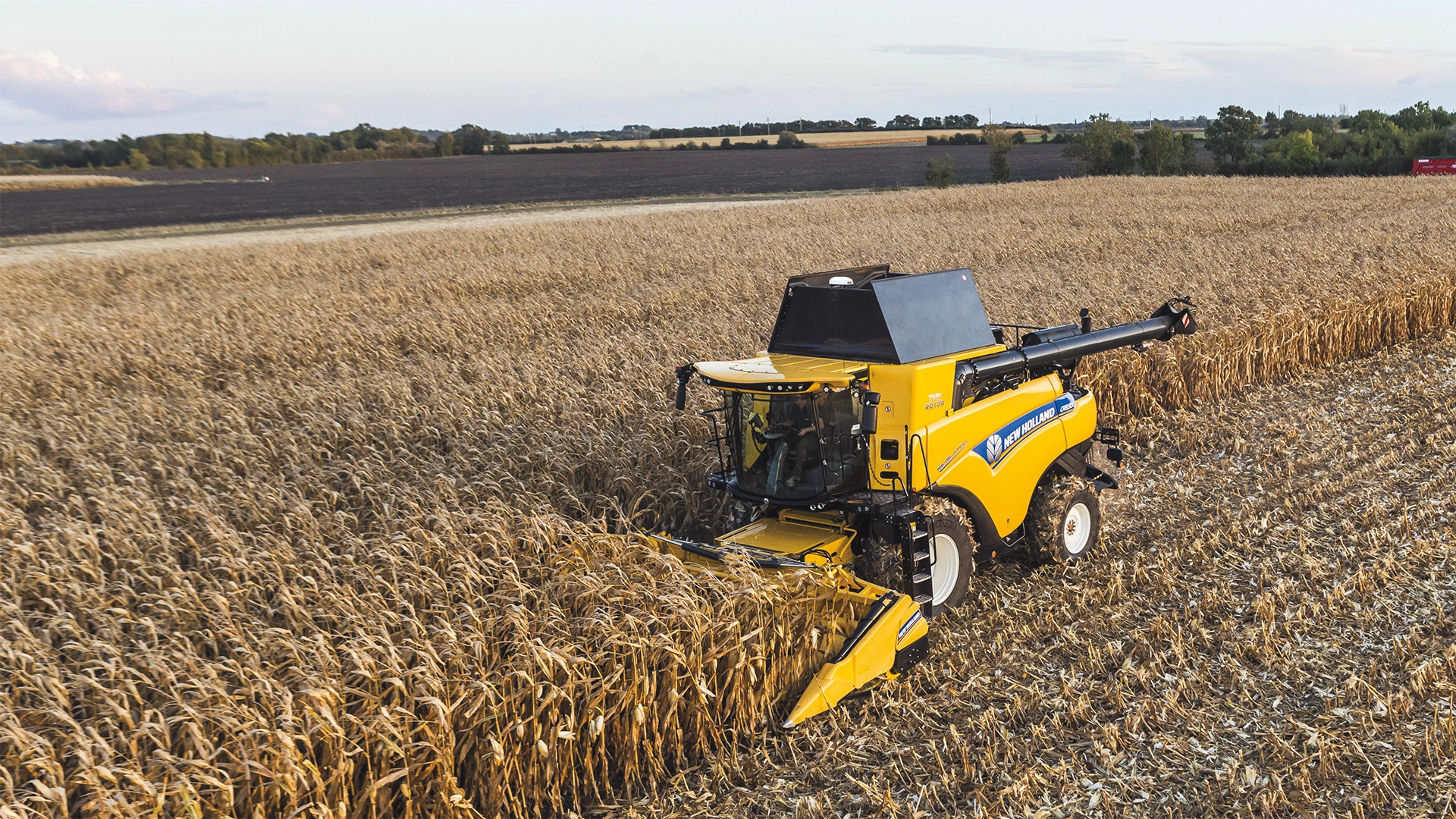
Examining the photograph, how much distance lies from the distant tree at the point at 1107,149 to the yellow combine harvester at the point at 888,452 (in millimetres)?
47367

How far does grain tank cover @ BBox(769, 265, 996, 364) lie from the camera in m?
6.42

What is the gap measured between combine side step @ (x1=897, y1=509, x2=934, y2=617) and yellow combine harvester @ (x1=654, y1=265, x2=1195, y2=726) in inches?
0.4

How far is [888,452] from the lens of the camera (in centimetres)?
609

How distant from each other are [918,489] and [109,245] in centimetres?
3393

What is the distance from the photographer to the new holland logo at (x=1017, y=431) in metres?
6.70

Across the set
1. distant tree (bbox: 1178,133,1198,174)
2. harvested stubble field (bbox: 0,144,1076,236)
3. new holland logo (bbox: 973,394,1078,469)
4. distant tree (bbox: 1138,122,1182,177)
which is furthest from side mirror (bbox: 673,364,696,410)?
distant tree (bbox: 1178,133,1198,174)

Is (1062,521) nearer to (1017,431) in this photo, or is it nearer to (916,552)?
(1017,431)

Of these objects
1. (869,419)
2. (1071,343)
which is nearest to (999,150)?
(1071,343)

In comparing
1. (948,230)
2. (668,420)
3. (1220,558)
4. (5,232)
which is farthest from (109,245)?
(1220,558)

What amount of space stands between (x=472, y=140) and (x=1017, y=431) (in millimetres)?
128012

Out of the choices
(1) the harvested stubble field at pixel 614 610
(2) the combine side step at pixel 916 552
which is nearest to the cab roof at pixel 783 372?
(2) the combine side step at pixel 916 552

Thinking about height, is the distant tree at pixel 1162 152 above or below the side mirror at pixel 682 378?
above

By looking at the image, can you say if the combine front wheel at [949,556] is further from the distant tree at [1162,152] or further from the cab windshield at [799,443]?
the distant tree at [1162,152]

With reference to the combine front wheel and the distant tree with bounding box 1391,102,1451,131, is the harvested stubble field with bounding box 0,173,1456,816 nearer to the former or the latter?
the combine front wheel
